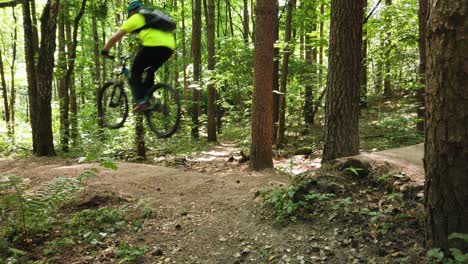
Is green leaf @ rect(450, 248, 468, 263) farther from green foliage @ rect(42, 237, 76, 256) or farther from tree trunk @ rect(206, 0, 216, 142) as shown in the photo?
tree trunk @ rect(206, 0, 216, 142)

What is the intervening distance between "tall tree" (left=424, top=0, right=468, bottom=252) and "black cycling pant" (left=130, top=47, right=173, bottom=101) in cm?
428

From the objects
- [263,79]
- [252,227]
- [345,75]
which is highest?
[263,79]

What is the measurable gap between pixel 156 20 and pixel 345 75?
3.40 m

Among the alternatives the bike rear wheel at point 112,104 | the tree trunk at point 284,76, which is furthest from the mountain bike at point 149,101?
the tree trunk at point 284,76

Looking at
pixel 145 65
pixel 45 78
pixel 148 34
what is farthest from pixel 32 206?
pixel 45 78

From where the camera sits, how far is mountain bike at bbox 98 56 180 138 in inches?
271

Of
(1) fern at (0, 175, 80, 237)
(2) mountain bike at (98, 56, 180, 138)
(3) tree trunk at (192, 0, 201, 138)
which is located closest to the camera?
(1) fern at (0, 175, 80, 237)

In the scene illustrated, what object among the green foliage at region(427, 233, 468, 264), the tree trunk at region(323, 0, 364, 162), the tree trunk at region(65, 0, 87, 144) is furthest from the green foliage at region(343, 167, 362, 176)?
the tree trunk at region(65, 0, 87, 144)

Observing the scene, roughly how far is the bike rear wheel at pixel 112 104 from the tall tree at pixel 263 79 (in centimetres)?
315

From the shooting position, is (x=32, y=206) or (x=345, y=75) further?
(x=345, y=75)

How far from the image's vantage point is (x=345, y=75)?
6535 mm

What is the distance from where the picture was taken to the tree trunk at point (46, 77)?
11.3 metres

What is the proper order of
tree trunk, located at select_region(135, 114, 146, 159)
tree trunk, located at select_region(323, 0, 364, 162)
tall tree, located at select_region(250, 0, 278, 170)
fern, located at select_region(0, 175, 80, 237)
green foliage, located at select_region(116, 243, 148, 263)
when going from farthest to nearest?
tree trunk, located at select_region(135, 114, 146, 159)
tall tree, located at select_region(250, 0, 278, 170)
tree trunk, located at select_region(323, 0, 364, 162)
fern, located at select_region(0, 175, 80, 237)
green foliage, located at select_region(116, 243, 148, 263)

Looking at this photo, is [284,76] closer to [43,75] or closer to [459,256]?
[43,75]
